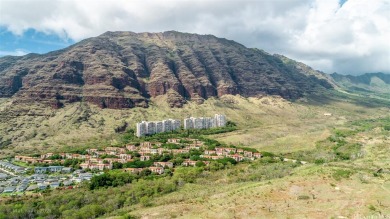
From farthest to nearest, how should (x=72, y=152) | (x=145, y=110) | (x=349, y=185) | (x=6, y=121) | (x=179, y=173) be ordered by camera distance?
(x=145, y=110)
(x=6, y=121)
(x=72, y=152)
(x=179, y=173)
(x=349, y=185)

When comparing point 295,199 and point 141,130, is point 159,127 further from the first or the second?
point 295,199

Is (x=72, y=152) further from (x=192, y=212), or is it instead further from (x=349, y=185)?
(x=349, y=185)

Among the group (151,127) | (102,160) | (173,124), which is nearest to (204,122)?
(173,124)

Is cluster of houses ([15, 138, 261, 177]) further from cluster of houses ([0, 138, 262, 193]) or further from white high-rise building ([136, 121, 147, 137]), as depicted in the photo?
white high-rise building ([136, 121, 147, 137])

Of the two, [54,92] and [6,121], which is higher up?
[54,92]

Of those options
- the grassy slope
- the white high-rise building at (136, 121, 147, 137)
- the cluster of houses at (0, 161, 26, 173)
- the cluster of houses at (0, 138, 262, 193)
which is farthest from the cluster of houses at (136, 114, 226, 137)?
the grassy slope

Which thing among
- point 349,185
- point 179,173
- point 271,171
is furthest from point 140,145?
point 349,185

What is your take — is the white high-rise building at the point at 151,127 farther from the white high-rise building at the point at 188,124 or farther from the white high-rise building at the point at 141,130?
the white high-rise building at the point at 188,124

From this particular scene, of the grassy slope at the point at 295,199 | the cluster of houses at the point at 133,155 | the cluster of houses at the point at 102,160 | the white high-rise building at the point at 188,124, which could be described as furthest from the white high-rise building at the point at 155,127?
the grassy slope at the point at 295,199
